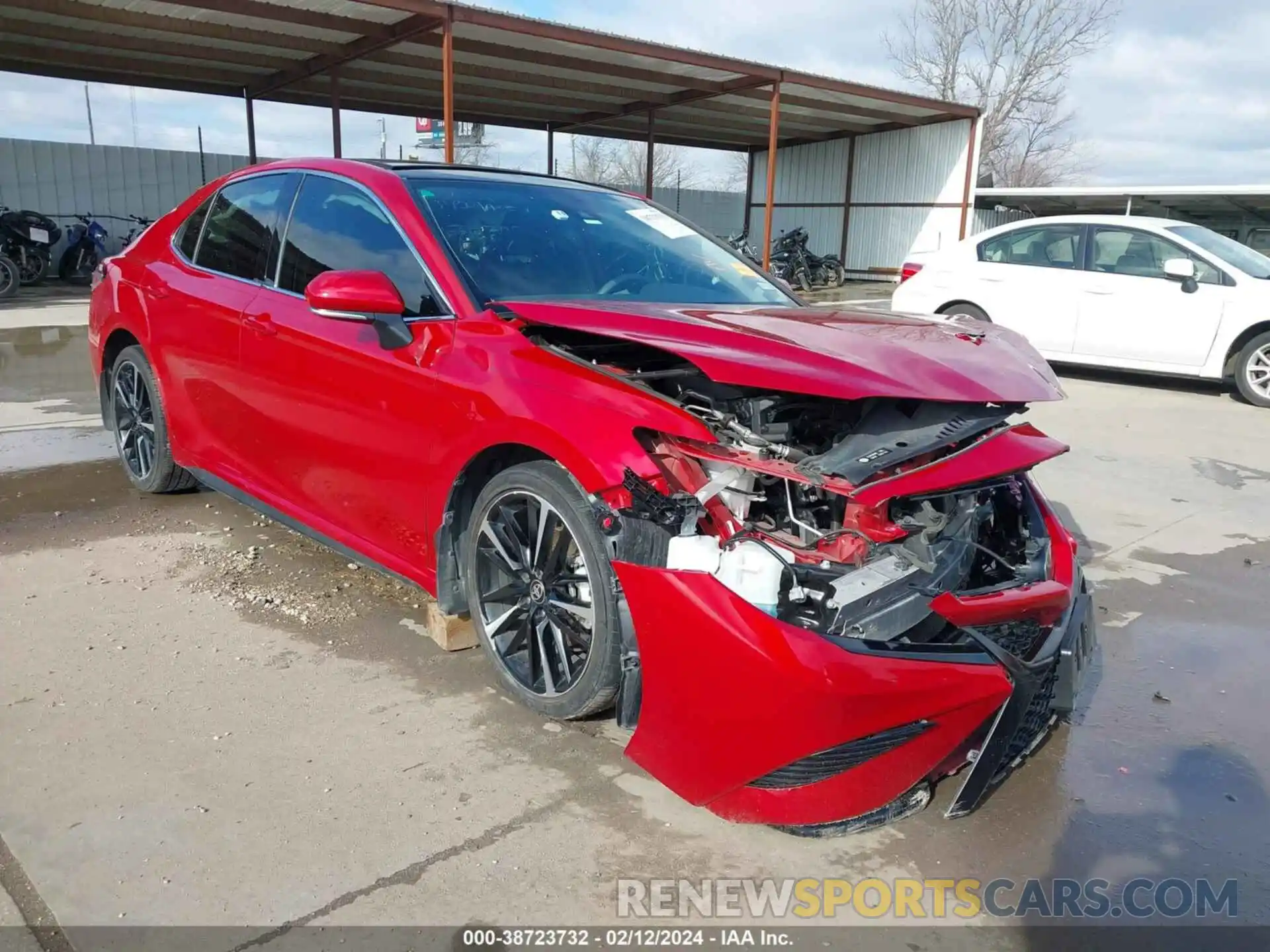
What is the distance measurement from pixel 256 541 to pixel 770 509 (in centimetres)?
267

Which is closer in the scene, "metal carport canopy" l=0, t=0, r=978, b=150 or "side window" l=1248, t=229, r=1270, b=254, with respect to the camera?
"metal carport canopy" l=0, t=0, r=978, b=150

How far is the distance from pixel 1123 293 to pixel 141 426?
7996mm

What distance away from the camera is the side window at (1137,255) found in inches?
327

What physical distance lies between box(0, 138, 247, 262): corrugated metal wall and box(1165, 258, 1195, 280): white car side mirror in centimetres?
1657

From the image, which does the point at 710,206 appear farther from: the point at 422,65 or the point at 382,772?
the point at 382,772

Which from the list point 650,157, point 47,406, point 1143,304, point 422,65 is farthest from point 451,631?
point 650,157

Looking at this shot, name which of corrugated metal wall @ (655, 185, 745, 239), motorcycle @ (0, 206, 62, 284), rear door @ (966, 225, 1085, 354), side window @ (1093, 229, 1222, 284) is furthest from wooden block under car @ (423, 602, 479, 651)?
corrugated metal wall @ (655, 185, 745, 239)

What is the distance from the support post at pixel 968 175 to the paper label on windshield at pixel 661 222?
735 inches

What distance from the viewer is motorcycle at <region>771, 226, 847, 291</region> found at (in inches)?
822

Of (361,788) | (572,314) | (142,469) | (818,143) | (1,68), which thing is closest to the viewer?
(361,788)

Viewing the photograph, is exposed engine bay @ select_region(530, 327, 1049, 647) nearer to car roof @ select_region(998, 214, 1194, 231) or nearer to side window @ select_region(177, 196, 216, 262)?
side window @ select_region(177, 196, 216, 262)

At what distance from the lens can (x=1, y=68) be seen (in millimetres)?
16734

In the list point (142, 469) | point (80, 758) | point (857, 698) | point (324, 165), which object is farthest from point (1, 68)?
point (857, 698)

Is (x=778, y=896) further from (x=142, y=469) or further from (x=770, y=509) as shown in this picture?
(x=142, y=469)
